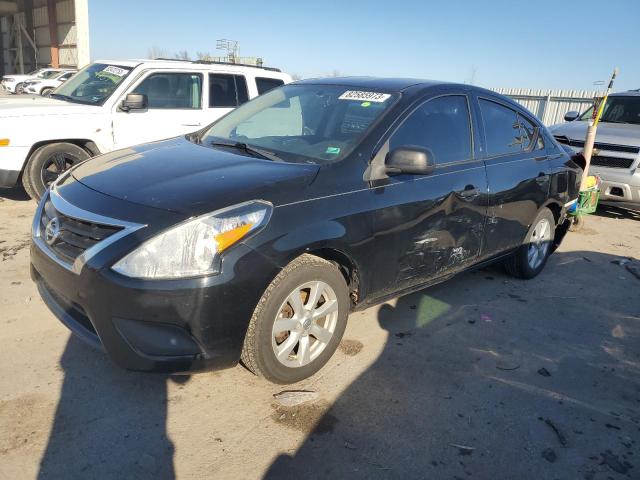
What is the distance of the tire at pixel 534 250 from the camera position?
4753mm

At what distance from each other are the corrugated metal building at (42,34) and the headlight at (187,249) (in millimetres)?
31041

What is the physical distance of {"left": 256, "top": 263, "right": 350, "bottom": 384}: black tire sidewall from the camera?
8.55 ft

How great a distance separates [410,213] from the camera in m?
3.26

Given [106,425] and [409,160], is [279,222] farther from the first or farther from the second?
[106,425]

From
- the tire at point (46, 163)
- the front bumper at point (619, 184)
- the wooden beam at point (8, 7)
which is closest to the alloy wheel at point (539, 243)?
→ the front bumper at point (619, 184)

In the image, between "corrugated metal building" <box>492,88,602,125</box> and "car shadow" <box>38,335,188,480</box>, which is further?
"corrugated metal building" <box>492,88,602,125</box>

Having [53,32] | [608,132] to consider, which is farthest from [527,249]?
[53,32]

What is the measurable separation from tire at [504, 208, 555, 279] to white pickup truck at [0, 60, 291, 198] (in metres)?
4.37

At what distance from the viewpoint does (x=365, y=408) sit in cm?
277

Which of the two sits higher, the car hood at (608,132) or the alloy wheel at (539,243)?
the car hood at (608,132)

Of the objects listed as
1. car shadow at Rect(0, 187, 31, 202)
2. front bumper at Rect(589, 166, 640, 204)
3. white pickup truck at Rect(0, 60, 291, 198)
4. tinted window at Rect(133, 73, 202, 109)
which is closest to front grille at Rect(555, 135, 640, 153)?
front bumper at Rect(589, 166, 640, 204)

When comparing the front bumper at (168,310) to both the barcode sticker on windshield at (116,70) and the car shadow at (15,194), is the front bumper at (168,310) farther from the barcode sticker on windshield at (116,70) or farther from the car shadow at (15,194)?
the car shadow at (15,194)

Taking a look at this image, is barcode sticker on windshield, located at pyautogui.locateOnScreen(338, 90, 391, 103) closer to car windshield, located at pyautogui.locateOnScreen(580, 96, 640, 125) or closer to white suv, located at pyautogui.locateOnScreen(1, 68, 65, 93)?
car windshield, located at pyautogui.locateOnScreen(580, 96, 640, 125)

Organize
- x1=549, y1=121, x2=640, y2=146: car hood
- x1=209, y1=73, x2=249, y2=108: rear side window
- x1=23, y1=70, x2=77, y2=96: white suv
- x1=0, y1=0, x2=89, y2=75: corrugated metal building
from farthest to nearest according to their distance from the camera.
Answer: x1=0, y1=0, x2=89, y2=75: corrugated metal building → x1=23, y1=70, x2=77, y2=96: white suv → x1=549, y1=121, x2=640, y2=146: car hood → x1=209, y1=73, x2=249, y2=108: rear side window
